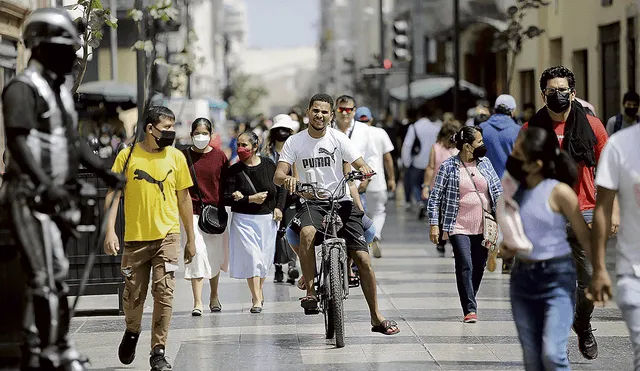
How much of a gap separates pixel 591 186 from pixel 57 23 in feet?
13.9

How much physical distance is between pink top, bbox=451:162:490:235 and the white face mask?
94.3 inches

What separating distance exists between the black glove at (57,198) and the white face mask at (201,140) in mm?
5796

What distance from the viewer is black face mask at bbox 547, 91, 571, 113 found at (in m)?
9.59

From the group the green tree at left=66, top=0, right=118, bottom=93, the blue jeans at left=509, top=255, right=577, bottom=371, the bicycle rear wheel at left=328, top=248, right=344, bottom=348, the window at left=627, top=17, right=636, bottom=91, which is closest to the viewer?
the blue jeans at left=509, top=255, right=577, bottom=371

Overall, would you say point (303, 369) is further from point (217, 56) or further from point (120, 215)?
point (217, 56)

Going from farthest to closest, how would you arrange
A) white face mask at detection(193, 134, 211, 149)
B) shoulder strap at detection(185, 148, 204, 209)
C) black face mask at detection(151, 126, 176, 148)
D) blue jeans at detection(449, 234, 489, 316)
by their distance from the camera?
white face mask at detection(193, 134, 211, 149) < shoulder strap at detection(185, 148, 204, 209) < blue jeans at detection(449, 234, 489, 316) < black face mask at detection(151, 126, 176, 148)

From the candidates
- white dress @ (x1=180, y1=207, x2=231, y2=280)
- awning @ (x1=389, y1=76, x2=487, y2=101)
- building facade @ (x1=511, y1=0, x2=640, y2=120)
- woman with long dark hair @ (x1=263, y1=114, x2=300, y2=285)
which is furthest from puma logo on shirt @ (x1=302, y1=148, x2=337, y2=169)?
awning @ (x1=389, y1=76, x2=487, y2=101)

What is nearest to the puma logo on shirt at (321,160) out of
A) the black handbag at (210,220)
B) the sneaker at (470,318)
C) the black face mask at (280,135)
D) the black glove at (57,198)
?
the sneaker at (470,318)

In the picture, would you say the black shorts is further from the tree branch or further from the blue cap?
the blue cap

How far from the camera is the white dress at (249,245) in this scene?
1308cm

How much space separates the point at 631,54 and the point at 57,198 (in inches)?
707

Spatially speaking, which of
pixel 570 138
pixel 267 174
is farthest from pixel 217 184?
pixel 570 138

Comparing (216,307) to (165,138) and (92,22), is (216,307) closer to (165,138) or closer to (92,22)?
(92,22)

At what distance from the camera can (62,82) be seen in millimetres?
7180
